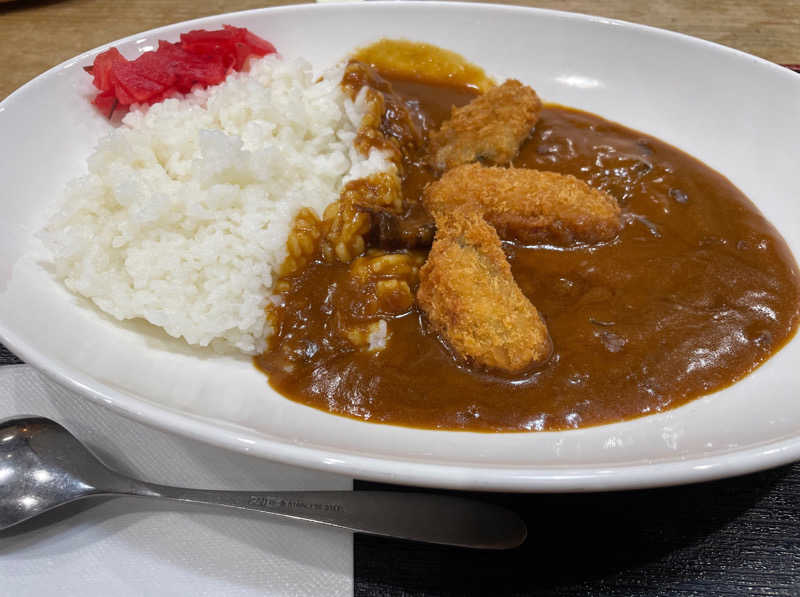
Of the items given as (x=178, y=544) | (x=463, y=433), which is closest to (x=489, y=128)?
(x=463, y=433)

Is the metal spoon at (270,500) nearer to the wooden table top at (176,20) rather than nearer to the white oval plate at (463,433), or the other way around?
the white oval plate at (463,433)

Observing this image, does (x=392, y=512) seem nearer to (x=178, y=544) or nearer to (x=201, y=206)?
(x=178, y=544)

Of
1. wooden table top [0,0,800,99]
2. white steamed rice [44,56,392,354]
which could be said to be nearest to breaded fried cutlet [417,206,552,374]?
white steamed rice [44,56,392,354]

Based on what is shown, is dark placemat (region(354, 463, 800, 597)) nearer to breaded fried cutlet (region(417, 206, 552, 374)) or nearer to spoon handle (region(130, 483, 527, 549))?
spoon handle (region(130, 483, 527, 549))

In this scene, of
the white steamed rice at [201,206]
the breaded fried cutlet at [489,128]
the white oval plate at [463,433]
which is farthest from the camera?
the breaded fried cutlet at [489,128]

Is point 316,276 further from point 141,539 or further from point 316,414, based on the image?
point 141,539

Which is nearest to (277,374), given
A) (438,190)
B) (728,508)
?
(438,190)

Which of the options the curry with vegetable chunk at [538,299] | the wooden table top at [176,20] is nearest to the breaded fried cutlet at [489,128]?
the curry with vegetable chunk at [538,299]

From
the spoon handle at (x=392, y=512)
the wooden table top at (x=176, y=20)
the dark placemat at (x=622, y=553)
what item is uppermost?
the wooden table top at (x=176, y=20)
